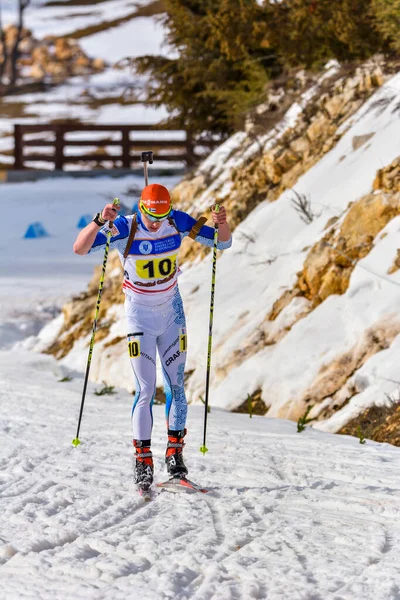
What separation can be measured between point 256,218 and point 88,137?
1680 inches

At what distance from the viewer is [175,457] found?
648 centimetres

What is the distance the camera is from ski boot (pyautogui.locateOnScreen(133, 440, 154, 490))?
623 centimetres

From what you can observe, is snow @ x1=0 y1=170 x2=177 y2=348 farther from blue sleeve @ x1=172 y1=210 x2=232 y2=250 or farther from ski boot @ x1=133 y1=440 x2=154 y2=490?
ski boot @ x1=133 y1=440 x2=154 y2=490

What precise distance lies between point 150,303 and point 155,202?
702mm

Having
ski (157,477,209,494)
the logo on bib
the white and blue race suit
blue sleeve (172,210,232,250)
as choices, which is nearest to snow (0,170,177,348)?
blue sleeve (172,210,232,250)

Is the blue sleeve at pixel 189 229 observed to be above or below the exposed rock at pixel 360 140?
below

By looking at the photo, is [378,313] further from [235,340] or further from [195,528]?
[195,528]

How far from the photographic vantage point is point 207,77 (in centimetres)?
1791

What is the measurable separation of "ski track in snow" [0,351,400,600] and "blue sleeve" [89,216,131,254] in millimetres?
1622

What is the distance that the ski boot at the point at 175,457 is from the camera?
21.0ft

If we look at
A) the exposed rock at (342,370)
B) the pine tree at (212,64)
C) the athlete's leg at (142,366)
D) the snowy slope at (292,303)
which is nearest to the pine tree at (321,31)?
the pine tree at (212,64)

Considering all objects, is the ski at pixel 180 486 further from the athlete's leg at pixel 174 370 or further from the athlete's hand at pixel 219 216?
the athlete's hand at pixel 219 216

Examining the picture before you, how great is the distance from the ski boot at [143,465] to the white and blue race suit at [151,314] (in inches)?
2.2

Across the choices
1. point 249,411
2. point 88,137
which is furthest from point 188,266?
point 88,137
